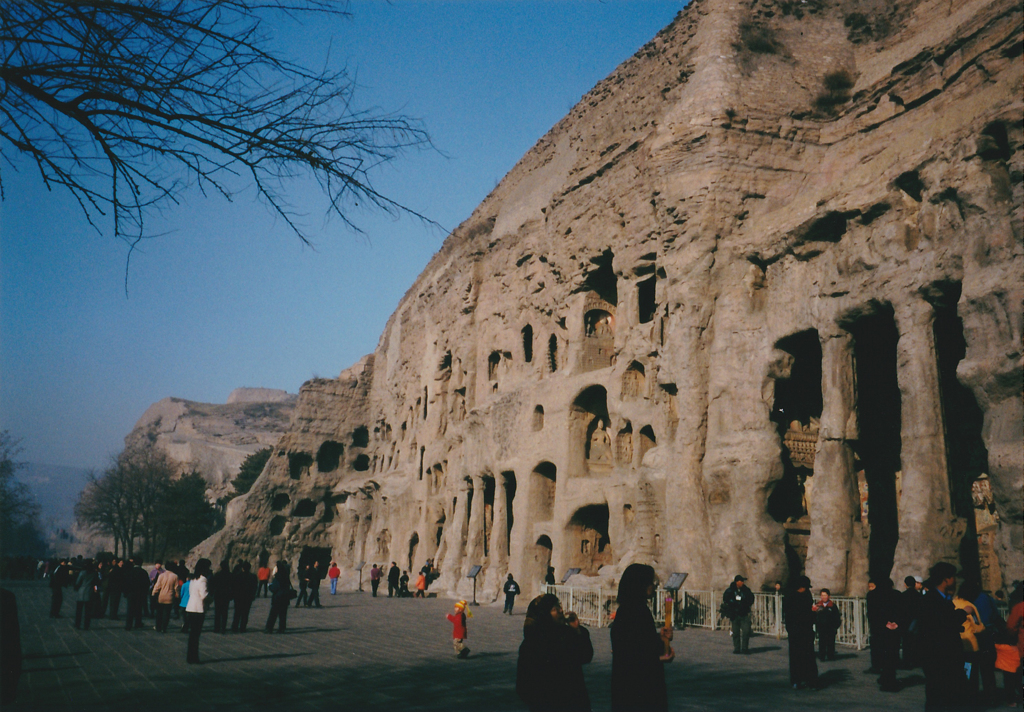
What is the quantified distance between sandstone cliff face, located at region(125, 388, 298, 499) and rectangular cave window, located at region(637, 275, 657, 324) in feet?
160

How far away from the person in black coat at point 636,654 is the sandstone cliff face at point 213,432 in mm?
66774

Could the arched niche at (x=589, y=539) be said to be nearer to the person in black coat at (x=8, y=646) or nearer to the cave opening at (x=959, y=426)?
the cave opening at (x=959, y=426)

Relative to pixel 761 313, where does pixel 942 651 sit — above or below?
below

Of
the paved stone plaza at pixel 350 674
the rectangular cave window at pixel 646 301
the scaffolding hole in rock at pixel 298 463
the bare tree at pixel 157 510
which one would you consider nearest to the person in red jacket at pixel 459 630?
the paved stone plaza at pixel 350 674

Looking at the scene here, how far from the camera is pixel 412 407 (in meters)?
45.4

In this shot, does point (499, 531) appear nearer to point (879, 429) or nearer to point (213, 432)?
point (879, 429)

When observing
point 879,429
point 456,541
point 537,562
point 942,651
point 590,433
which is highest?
point 590,433

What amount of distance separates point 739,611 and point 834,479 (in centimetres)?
575

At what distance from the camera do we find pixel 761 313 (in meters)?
20.5

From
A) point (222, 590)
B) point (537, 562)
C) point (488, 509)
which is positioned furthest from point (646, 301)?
point (222, 590)

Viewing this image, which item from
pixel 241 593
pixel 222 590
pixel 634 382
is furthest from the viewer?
pixel 634 382

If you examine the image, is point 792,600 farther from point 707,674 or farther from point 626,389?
point 626,389

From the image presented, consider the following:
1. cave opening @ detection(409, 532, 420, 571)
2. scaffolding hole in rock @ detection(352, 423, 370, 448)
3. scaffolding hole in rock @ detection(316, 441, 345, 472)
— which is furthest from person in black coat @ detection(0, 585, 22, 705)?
scaffolding hole in rock @ detection(352, 423, 370, 448)

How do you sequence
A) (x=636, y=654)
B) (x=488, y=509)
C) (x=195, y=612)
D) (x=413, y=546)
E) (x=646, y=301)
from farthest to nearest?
(x=413, y=546) → (x=488, y=509) → (x=646, y=301) → (x=195, y=612) → (x=636, y=654)
